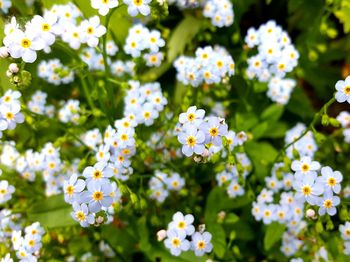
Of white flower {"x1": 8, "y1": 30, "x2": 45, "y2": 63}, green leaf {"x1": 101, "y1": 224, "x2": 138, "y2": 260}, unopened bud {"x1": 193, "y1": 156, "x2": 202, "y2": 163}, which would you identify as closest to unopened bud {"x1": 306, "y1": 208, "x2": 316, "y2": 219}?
unopened bud {"x1": 193, "y1": 156, "x2": 202, "y2": 163}

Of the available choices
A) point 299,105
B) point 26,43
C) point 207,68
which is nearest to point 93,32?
point 26,43

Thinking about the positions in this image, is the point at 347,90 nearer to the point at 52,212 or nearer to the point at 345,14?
the point at 345,14

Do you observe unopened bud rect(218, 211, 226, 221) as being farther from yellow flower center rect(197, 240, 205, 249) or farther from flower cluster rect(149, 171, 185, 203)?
yellow flower center rect(197, 240, 205, 249)

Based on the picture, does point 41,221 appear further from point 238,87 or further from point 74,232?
point 238,87

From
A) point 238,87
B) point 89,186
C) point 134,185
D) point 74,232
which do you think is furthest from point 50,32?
point 238,87

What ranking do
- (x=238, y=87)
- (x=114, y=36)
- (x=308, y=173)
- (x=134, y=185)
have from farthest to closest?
(x=238, y=87) < (x=114, y=36) < (x=134, y=185) < (x=308, y=173)

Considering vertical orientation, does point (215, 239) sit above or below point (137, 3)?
below

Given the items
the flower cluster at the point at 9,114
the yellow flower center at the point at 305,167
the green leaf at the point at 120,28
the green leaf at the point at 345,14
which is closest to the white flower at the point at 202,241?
the yellow flower center at the point at 305,167
